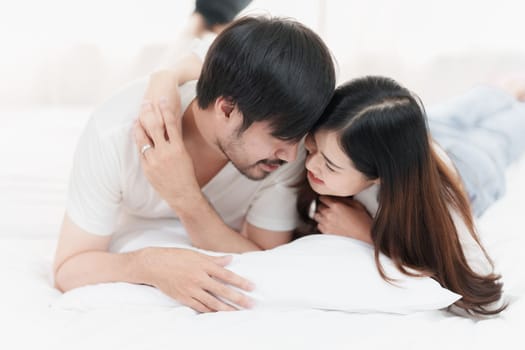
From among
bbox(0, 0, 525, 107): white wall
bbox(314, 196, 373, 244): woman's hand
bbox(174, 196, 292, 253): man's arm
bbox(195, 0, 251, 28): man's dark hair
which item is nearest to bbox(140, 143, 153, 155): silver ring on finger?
bbox(174, 196, 292, 253): man's arm

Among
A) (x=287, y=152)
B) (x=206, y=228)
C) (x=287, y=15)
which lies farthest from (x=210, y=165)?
(x=287, y=15)

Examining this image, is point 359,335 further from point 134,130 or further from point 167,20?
point 167,20

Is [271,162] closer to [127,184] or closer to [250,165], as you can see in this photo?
[250,165]

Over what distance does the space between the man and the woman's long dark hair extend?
0.07 meters

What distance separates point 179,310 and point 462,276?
556 millimetres

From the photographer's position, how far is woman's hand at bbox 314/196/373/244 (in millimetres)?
1296

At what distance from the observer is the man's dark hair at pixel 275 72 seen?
3.54 feet

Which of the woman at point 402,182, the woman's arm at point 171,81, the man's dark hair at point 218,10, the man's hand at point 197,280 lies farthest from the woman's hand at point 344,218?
the man's dark hair at point 218,10

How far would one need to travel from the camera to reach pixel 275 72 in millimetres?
1075

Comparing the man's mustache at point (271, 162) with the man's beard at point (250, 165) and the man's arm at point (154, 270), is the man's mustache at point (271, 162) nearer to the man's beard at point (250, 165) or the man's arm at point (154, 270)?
the man's beard at point (250, 165)

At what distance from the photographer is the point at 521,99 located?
2.56m

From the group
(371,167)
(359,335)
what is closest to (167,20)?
(371,167)

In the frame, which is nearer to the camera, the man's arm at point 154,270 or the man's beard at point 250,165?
the man's arm at point 154,270

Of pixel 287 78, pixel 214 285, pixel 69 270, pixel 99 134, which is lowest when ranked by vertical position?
pixel 69 270
